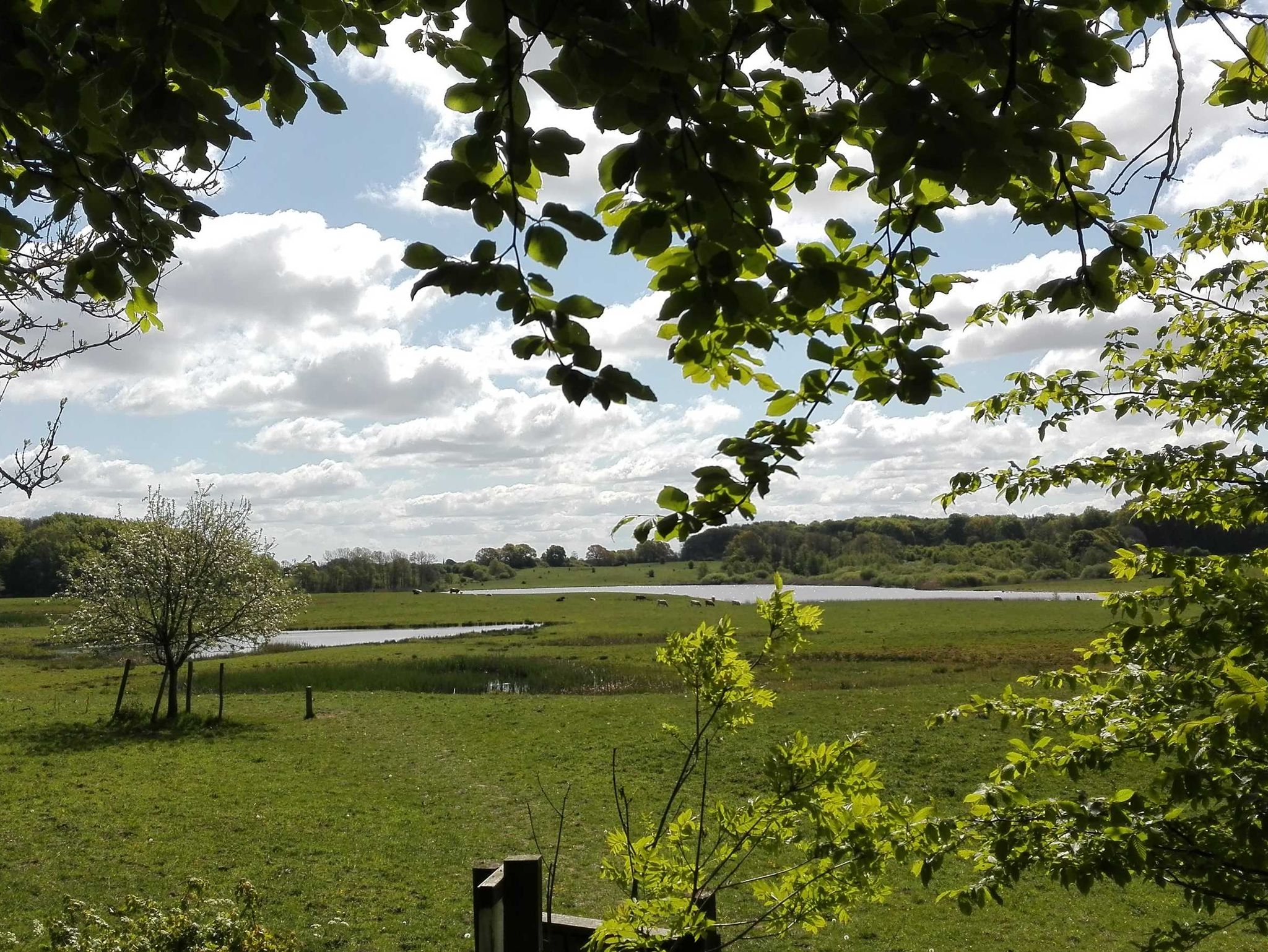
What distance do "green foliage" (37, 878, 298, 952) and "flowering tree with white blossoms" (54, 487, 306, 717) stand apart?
17.8 metres

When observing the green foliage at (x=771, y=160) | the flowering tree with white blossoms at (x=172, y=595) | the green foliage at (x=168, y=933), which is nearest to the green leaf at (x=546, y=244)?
the green foliage at (x=771, y=160)

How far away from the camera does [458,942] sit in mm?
8430

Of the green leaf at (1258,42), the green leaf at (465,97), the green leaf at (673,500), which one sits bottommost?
the green leaf at (673,500)

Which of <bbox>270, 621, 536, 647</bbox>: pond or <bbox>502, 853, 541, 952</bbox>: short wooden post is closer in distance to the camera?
<bbox>502, 853, 541, 952</bbox>: short wooden post

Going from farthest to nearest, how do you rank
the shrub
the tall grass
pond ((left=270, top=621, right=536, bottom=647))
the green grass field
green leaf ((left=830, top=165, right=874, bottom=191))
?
the shrub
pond ((left=270, top=621, right=536, bottom=647))
the tall grass
the green grass field
green leaf ((left=830, top=165, right=874, bottom=191))

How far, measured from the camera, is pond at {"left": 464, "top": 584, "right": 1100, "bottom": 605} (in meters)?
98.2

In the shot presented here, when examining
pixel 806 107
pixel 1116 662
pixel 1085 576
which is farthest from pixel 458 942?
pixel 1085 576

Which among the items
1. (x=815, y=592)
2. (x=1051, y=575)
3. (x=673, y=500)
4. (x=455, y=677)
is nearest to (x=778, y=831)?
(x=673, y=500)

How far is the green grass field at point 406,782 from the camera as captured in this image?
9250 mm

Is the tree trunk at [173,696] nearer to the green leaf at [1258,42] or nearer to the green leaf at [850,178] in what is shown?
the green leaf at [850,178]

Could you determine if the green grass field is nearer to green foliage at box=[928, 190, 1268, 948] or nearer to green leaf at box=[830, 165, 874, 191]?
green foliage at box=[928, 190, 1268, 948]

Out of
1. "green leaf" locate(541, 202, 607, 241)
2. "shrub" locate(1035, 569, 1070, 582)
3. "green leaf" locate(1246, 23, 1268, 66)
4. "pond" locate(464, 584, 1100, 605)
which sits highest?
"green leaf" locate(1246, 23, 1268, 66)

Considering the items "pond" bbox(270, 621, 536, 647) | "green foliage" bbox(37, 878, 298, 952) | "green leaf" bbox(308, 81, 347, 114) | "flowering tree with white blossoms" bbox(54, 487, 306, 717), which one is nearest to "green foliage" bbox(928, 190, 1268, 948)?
"green leaf" bbox(308, 81, 347, 114)

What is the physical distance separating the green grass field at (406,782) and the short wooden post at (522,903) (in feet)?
4.70
